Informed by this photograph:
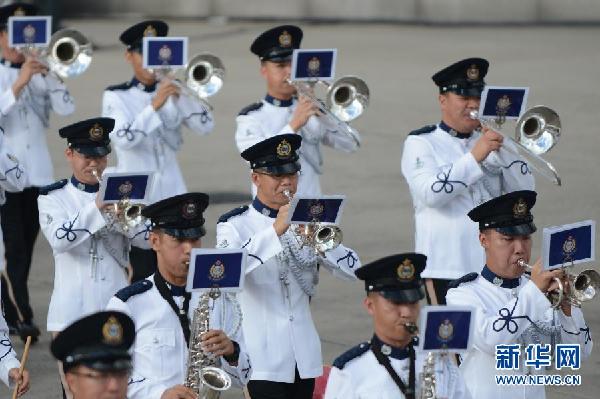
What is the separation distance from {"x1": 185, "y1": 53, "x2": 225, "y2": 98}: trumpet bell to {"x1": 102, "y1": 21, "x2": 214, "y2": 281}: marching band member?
0.78 metres

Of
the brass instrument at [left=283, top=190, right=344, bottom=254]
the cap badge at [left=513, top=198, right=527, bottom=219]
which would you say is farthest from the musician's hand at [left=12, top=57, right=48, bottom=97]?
the cap badge at [left=513, top=198, right=527, bottom=219]

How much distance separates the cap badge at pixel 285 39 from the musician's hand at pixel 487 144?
2.29 m

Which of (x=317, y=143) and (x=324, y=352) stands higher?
(x=317, y=143)

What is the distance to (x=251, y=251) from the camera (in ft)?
32.4

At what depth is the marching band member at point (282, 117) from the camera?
13.2 metres

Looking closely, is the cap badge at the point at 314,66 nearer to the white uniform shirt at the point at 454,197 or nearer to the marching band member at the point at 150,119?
the white uniform shirt at the point at 454,197

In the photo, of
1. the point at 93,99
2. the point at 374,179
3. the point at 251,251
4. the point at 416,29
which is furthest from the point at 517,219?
the point at 416,29

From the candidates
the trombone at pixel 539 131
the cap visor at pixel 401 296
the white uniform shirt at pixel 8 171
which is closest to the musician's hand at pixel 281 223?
the cap visor at pixel 401 296

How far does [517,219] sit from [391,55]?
62.3ft

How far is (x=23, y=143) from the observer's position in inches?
565

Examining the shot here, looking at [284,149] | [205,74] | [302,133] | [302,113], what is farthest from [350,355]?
[205,74]

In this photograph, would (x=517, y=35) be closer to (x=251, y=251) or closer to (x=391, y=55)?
(x=391, y=55)

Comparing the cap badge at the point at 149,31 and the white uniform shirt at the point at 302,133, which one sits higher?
the cap badge at the point at 149,31

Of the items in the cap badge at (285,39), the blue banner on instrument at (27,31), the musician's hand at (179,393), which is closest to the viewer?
the musician's hand at (179,393)
